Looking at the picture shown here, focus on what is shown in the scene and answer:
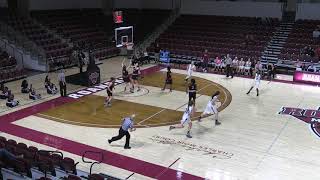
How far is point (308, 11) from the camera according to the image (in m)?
33.2

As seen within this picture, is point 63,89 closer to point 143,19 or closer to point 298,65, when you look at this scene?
point 298,65

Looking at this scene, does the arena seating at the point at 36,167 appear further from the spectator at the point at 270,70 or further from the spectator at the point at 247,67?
the spectator at the point at 247,67

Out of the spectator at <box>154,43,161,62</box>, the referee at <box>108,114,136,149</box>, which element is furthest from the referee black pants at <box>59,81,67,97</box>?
the spectator at <box>154,43,161,62</box>

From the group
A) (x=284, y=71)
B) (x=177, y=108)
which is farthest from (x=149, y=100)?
(x=284, y=71)

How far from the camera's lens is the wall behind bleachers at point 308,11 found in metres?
32.8

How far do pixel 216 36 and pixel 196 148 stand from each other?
20.6 m

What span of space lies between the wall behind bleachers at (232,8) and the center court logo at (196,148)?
2357cm

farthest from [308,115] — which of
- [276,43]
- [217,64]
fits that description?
[276,43]

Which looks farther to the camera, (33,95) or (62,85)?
(62,85)

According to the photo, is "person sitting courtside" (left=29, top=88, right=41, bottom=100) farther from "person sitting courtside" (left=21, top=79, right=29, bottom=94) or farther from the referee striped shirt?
the referee striped shirt

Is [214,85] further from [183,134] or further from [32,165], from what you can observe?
[32,165]

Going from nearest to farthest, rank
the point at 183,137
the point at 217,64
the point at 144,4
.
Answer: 1. the point at 183,137
2. the point at 217,64
3. the point at 144,4

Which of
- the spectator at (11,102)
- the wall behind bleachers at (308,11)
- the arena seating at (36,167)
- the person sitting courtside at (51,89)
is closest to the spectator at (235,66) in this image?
the wall behind bleachers at (308,11)

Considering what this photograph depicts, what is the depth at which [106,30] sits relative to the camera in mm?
35156
